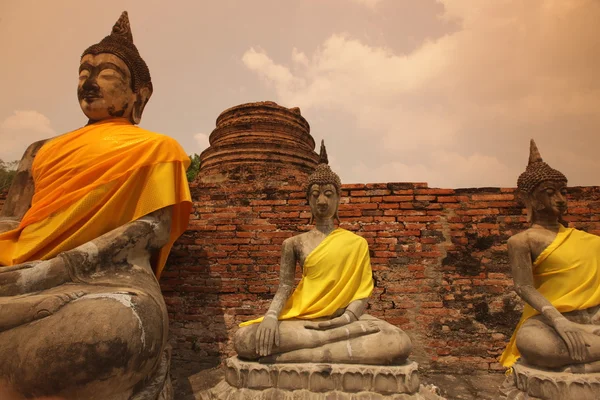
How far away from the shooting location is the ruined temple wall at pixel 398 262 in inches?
154

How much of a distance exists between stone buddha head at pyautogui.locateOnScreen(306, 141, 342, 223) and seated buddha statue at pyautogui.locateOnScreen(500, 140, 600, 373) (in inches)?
56.9

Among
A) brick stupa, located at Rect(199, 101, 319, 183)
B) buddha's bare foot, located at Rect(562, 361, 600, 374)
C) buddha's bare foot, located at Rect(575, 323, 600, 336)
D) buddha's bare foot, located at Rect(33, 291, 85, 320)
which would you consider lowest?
buddha's bare foot, located at Rect(562, 361, 600, 374)

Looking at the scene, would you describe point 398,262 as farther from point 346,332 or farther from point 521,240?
point 346,332

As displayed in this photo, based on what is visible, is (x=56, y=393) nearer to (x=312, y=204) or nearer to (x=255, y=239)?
(x=312, y=204)

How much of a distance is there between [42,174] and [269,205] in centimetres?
240

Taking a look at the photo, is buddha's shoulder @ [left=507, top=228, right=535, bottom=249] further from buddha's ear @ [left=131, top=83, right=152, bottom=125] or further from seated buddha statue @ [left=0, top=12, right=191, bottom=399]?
buddha's ear @ [left=131, top=83, right=152, bottom=125]

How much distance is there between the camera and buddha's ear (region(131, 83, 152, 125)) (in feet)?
9.77

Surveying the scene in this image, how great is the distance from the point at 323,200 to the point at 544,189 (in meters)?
1.70

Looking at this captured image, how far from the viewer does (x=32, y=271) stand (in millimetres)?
2006

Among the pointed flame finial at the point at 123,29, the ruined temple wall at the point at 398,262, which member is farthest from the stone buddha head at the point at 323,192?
the pointed flame finial at the point at 123,29

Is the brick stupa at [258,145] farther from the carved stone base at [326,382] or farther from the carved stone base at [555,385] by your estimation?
the carved stone base at [555,385]

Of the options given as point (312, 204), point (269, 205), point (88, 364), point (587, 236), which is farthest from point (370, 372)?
point (269, 205)

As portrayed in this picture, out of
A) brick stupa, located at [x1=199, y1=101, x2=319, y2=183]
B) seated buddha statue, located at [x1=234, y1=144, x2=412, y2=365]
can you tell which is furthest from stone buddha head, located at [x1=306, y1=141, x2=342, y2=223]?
brick stupa, located at [x1=199, y1=101, x2=319, y2=183]

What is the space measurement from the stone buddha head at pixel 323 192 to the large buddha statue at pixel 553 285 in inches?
57.1
